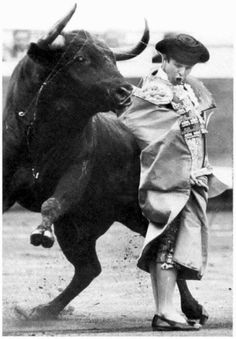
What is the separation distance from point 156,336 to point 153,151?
1199 mm

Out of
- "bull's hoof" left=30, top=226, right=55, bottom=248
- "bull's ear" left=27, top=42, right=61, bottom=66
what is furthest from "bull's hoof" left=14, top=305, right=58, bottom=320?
"bull's ear" left=27, top=42, right=61, bottom=66

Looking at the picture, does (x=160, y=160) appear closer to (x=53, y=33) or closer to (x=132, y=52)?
(x=132, y=52)

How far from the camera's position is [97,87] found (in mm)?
8172

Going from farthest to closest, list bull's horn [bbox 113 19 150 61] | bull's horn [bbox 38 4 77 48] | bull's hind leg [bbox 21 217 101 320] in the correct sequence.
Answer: bull's hind leg [bbox 21 217 101 320] < bull's horn [bbox 113 19 150 61] < bull's horn [bbox 38 4 77 48]

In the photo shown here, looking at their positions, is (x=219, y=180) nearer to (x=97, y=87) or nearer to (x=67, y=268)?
(x=97, y=87)

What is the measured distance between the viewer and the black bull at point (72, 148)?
819cm

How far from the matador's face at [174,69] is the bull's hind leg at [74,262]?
1200mm

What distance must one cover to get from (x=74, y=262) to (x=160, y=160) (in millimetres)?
1137

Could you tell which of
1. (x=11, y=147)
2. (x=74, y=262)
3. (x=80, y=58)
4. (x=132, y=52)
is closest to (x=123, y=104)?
(x=80, y=58)

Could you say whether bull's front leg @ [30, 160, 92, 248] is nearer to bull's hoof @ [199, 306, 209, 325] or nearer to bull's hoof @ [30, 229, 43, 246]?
bull's hoof @ [30, 229, 43, 246]

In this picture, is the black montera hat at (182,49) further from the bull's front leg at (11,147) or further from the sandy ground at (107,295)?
the sandy ground at (107,295)

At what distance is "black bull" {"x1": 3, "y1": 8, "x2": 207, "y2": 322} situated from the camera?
322 inches

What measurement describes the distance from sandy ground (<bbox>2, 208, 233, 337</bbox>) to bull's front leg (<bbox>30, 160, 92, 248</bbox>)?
0.77 metres

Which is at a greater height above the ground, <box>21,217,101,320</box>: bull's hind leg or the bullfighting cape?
the bullfighting cape
